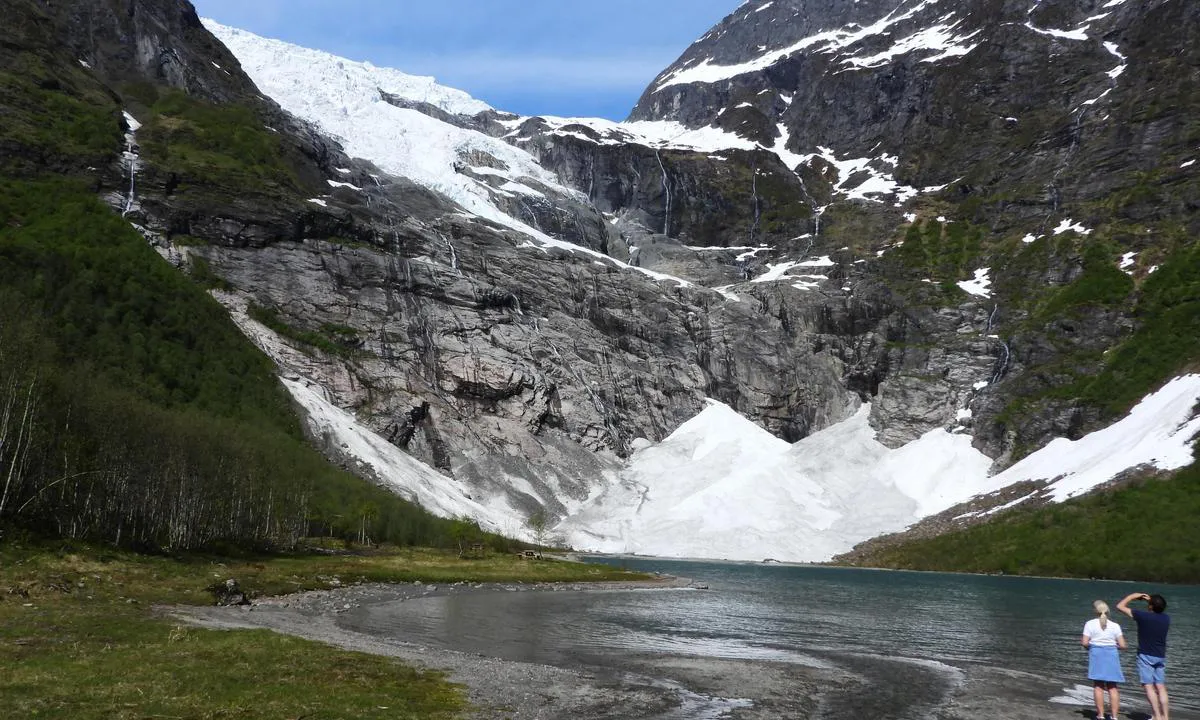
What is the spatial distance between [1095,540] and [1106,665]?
→ 113m

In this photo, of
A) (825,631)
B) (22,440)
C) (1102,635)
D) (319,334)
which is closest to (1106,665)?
(1102,635)

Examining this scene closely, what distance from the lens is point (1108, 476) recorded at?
438 feet

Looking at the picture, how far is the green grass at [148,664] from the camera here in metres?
18.5

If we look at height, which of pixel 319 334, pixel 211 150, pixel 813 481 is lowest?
pixel 813 481

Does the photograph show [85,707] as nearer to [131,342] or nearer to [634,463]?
[131,342]

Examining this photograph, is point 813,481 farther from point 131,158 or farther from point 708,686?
point 708,686

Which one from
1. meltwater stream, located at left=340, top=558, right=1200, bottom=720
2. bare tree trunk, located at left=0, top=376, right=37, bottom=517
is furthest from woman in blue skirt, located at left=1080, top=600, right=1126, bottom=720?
bare tree trunk, located at left=0, top=376, right=37, bottom=517

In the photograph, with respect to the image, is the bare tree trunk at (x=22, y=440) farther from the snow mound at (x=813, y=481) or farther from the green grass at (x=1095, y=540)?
the green grass at (x=1095, y=540)

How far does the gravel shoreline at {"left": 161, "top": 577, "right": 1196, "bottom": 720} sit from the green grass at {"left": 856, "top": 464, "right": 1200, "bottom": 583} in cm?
9414

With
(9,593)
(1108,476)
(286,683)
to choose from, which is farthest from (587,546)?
(286,683)

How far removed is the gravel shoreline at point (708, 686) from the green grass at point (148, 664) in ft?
6.24

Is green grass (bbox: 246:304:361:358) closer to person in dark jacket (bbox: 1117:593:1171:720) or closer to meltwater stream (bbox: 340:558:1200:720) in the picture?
meltwater stream (bbox: 340:558:1200:720)

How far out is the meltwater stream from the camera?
3362 cm

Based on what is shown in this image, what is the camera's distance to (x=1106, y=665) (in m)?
23.0
